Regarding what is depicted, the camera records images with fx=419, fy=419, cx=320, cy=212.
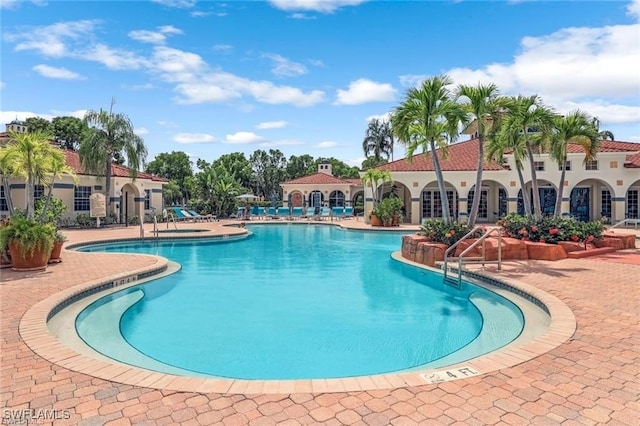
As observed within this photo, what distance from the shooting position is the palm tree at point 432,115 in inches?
488

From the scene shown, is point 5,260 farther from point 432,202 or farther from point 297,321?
point 432,202

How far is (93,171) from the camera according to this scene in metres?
25.2

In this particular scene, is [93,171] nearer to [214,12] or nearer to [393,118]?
[214,12]

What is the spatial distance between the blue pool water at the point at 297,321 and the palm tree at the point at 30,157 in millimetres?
4613

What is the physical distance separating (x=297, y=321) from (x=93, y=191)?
24680 millimetres

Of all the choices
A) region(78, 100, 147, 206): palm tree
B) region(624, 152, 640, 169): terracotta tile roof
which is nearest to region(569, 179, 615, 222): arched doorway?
region(624, 152, 640, 169): terracotta tile roof

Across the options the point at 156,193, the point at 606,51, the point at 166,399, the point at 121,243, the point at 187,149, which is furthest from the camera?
the point at 187,149

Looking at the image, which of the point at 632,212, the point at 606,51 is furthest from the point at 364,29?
the point at 632,212

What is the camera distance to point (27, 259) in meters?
9.77

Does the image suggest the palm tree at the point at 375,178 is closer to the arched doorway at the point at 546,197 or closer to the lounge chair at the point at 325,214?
the lounge chair at the point at 325,214

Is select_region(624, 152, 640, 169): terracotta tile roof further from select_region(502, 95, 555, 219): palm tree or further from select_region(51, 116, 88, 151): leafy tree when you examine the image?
select_region(51, 116, 88, 151): leafy tree

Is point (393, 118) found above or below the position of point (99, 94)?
below

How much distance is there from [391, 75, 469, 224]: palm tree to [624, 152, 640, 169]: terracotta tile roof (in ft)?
59.2

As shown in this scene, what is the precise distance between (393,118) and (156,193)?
79.1 ft
